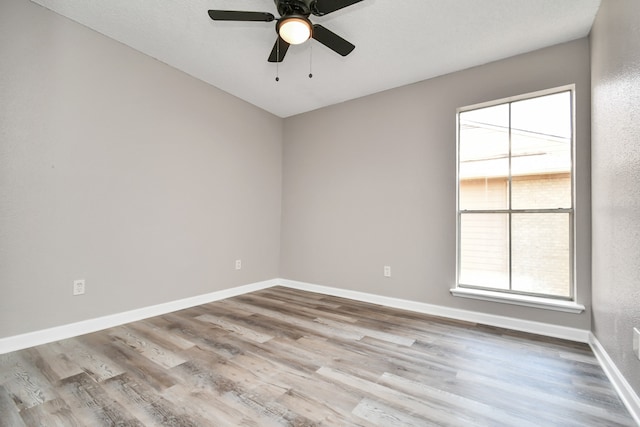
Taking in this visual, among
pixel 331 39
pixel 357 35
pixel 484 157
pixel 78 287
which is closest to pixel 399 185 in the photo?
pixel 484 157

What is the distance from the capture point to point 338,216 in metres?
3.89

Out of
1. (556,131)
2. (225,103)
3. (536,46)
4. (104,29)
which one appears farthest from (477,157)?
(104,29)

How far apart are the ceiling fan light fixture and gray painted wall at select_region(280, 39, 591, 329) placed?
1.81 metres

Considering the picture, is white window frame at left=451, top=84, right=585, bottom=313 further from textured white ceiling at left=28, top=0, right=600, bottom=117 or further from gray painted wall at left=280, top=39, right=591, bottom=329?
textured white ceiling at left=28, top=0, right=600, bottom=117

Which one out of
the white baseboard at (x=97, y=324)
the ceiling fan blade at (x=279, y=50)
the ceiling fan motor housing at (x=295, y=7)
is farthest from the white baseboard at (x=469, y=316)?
the ceiling fan motor housing at (x=295, y=7)

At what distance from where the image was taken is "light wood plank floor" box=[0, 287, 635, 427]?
144 centimetres

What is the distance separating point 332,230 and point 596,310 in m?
2.69

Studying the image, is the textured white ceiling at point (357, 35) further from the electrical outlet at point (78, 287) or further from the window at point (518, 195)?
the electrical outlet at point (78, 287)

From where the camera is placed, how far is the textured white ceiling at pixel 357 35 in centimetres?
220

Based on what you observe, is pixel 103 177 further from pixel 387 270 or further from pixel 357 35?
pixel 387 270

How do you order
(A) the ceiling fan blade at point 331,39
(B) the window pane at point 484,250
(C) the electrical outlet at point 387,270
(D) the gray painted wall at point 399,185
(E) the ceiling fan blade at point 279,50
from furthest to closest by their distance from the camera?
(C) the electrical outlet at point 387,270, (B) the window pane at point 484,250, (D) the gray painted wall at point 399,185, (E) the ceiling fan blade at point 279,50, (A) the ceiling fan blade at point 331,39

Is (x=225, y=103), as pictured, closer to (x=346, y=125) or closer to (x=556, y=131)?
(x=346, y=125)

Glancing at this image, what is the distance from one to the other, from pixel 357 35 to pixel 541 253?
2.63 m

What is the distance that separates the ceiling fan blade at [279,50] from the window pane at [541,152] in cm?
231
